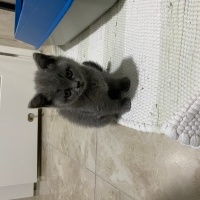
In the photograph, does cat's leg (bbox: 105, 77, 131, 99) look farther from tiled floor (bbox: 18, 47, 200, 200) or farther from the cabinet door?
the cabinet door

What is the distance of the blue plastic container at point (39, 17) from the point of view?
101cm

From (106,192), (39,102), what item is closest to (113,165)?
Result: (106,192)

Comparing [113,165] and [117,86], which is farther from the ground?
[117,86]

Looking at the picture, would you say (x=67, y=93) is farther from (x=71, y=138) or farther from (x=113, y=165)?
(x=71, y=138)

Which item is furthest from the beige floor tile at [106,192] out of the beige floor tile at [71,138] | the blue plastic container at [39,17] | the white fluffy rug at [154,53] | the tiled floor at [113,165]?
the blue plastic container at [39,17]

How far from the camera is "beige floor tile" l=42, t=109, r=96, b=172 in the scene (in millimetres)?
1417

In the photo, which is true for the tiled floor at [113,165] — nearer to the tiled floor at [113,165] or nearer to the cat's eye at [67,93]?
the tiled floor at [113,165]

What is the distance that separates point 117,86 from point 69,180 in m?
0.82

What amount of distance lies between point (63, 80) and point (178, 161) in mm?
496

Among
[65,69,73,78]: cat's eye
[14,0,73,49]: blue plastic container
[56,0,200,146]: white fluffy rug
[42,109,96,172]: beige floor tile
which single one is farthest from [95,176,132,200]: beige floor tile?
[14,0,73,49]: blue plastic container

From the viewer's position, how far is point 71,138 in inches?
64.1

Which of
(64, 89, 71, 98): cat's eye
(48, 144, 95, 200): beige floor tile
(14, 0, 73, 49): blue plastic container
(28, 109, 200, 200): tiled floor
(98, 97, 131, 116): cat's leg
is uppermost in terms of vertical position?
(14, 0, 73, 49): blue plastic container

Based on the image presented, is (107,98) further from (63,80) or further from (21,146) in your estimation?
(21,146)

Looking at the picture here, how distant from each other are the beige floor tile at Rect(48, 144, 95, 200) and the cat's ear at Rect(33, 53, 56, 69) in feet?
2.21
